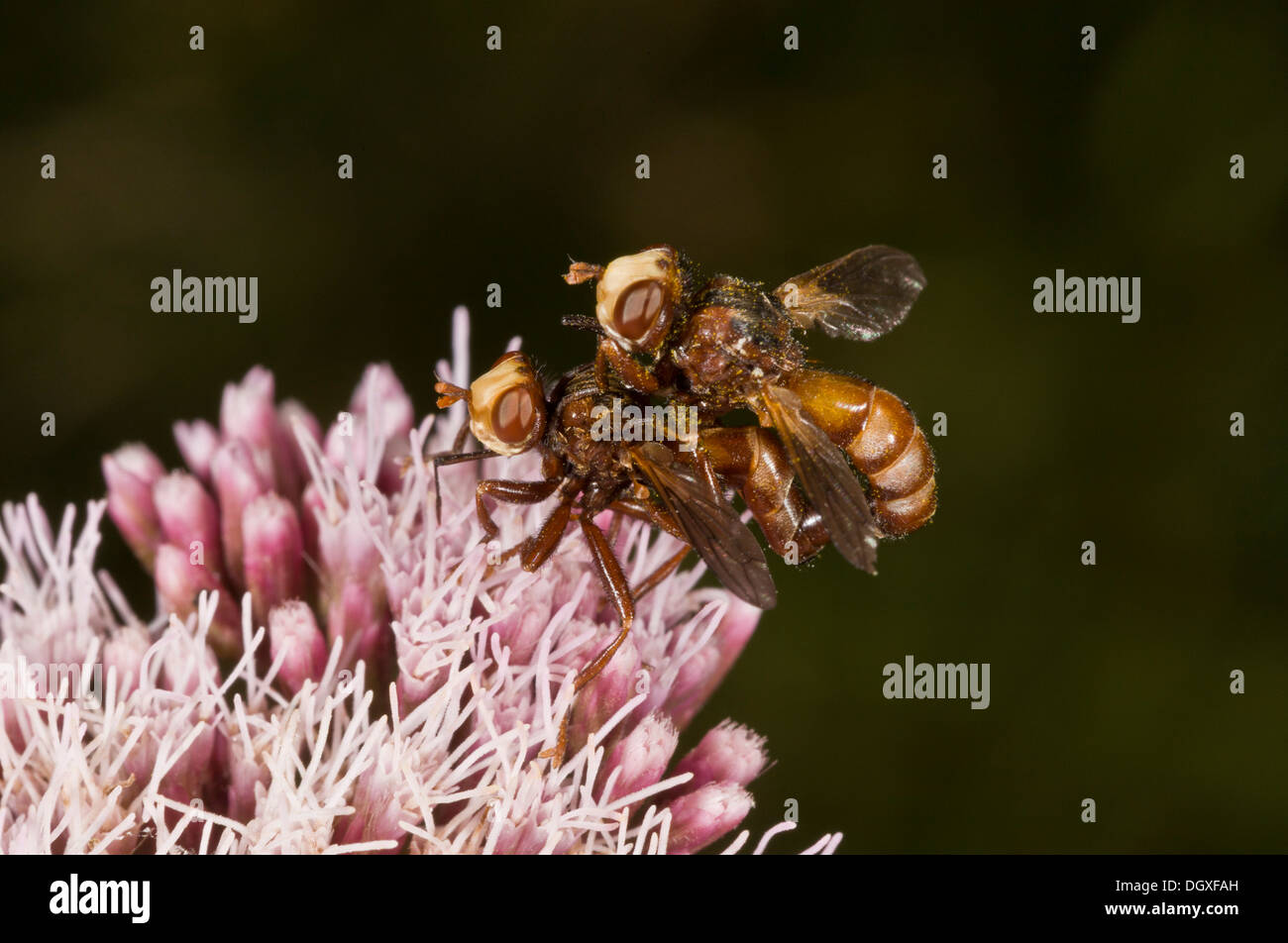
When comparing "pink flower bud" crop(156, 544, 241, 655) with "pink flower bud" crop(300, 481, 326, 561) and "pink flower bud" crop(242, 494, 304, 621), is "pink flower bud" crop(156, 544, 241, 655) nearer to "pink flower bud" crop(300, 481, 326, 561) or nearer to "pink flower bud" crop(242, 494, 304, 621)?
"pink flower bud" crop(242, 494, 304, 621)

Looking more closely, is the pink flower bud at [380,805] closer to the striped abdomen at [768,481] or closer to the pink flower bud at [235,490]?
the pink flower bud at [235,490]

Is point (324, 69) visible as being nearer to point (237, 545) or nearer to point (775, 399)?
point (237, 545)

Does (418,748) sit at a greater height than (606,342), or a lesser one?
lesser

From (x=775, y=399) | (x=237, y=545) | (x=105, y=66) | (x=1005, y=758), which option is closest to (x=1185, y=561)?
(x=1005, y=758)

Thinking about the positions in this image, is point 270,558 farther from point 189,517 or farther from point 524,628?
point 524,628
